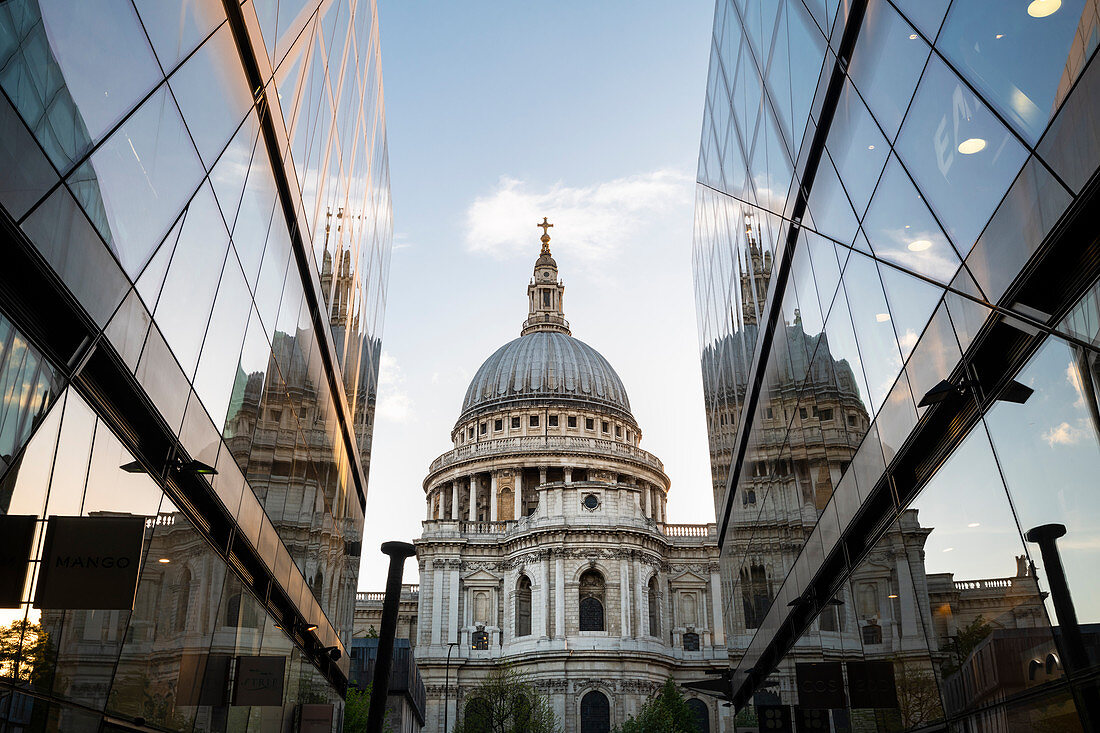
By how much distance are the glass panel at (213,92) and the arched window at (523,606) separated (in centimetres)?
6714

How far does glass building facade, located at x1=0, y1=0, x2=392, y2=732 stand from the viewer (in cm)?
839

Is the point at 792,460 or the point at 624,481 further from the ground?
the point at 624,481

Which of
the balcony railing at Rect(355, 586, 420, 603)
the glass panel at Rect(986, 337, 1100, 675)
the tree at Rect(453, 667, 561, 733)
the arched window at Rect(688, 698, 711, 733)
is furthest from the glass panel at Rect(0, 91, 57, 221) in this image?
the balcony railing at Rect(355, 586, 420, 603)

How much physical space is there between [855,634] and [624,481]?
8257 centimetres

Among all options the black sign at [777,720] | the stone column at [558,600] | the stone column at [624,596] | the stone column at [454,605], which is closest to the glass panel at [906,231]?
the black sign at [777,720]

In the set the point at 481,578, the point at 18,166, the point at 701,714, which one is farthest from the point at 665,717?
the point at 18,166

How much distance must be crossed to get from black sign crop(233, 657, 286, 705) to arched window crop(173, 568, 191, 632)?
331 centimetres

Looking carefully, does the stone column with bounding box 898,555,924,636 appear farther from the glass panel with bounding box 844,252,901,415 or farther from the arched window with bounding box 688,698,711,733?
the arched window with bounding box 688,698,711,733

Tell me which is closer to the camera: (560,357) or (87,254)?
(87,254)

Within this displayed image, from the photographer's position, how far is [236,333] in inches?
591

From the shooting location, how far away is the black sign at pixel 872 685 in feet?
48.1

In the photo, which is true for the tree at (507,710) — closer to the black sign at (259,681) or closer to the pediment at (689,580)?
the pediment at (689,580)

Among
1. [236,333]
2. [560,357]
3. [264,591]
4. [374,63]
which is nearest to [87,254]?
[236,333]

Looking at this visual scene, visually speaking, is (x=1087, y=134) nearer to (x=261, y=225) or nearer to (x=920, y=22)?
(x=920, y=22)
